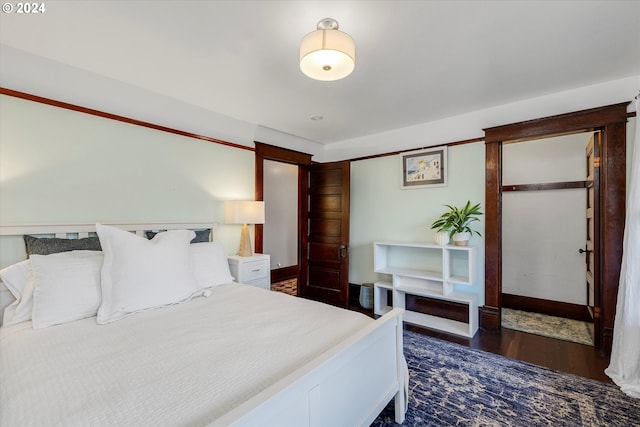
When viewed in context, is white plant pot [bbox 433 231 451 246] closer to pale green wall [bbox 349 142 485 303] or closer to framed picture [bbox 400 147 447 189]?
pale green wall [bbox 349 142 485 303]

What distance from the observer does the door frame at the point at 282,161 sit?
368cm

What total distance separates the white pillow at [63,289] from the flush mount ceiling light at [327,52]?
1868 millimetres

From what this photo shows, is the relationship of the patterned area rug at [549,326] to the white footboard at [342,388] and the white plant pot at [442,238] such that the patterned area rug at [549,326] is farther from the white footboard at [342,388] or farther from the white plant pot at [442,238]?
the white footboard at [342,388]

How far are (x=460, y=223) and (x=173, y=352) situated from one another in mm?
2946

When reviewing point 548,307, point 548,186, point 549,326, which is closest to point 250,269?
point 549,326

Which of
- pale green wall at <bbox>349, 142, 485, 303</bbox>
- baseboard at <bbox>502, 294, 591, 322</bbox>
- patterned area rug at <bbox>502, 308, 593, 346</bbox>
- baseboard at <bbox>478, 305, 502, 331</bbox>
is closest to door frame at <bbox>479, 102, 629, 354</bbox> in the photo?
patterned area rug at <bbox>502, 308, 593, 346</bbox>

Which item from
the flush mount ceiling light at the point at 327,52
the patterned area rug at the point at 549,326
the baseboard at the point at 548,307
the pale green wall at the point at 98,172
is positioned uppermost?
the flush mount ceiling light at the point at 327,52

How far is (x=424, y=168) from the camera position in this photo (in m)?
3.60

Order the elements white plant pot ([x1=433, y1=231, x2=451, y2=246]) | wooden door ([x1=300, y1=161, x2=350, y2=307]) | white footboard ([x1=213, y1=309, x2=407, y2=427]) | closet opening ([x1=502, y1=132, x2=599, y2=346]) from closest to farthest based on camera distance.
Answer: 1. white footboard ([x1=213, y1=309, x2=407, y2=427])
2. white plant pot ([x1=433, y1=231, x2=451, y2=246])
3. closet opening ([x1=502, y1=132, x2=599, y2=346])
4. wooden door ([x1=300, y1=161, x2=350, y2=307])

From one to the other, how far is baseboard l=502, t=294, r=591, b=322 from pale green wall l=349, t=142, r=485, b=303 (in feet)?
3.63

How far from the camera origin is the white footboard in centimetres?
90

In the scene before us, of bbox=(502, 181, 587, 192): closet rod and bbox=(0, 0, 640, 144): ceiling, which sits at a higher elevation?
bbox=(0, 0, 640, 144): ceiling

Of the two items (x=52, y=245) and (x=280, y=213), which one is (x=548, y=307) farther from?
(x=52, y=245)

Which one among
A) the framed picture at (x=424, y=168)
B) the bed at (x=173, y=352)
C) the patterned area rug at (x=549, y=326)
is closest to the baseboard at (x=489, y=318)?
the patterned area rug at (x=549, y=326)
